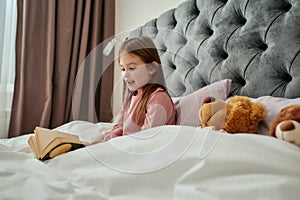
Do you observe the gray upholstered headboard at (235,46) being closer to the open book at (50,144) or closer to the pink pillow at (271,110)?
the pink pillow at (271,110)

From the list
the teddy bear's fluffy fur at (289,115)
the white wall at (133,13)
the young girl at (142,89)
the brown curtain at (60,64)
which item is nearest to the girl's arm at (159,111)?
the young girl at (142,89)

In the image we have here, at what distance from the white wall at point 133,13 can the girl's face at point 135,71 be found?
766 mm

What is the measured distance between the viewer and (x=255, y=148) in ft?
2.34

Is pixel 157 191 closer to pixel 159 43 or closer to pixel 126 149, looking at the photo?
pixel 126 149

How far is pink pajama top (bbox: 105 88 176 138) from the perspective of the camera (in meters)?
1.23

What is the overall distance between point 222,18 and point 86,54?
1.33 metres

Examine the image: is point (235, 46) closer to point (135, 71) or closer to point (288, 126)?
point (135, 71)

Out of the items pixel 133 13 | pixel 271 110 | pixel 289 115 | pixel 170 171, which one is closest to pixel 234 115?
pixel 271 110

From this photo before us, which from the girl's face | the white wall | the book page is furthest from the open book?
the white wall

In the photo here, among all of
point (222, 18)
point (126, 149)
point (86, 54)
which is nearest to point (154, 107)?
point (126, 149)

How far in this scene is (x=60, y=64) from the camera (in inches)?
92.8

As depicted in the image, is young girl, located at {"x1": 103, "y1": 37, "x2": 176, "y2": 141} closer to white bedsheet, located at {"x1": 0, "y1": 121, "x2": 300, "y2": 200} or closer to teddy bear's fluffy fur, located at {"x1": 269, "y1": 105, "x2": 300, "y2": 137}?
white bedsheet, located at {"x1": 0, "y1": 121, "x2": 300, "y2": 200}

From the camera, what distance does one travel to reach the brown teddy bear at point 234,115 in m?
1.02

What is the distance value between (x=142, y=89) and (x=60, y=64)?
1.19 metres
